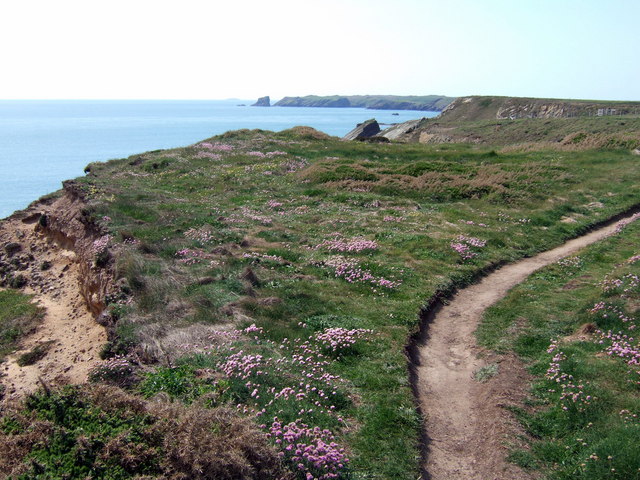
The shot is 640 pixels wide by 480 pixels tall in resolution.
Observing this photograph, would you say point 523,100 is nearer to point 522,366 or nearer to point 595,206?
point 595,206

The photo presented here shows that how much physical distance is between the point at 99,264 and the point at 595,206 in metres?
27.5

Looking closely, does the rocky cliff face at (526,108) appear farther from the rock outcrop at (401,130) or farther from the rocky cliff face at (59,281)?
the rocky cliff face at (59,281)

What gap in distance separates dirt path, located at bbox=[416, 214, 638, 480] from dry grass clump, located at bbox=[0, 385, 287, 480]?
378cm

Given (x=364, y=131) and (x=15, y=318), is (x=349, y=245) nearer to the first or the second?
(x=15, y=318)

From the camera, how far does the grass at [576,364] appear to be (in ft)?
27.8

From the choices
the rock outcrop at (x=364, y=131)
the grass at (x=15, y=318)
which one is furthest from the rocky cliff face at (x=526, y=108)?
the grass at (x=15, y=318)

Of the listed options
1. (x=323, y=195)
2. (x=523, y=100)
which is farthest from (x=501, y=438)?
(x=523, y=100)

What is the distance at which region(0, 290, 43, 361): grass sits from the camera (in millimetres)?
16391

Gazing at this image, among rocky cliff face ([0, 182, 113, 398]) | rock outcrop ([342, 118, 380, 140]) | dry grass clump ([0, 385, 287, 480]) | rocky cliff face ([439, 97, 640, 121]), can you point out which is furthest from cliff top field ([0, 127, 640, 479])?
rocky cliff face ([439, 97, 640, 121])

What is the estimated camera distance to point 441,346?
13523 mm

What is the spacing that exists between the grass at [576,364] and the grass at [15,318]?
52.4ft

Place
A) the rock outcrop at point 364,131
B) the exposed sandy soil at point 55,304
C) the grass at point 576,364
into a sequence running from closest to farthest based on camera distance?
1. the grass at point 576,364
2. the exposed sandy soil at point 55,304
3. the rock outcrop at point 364,131

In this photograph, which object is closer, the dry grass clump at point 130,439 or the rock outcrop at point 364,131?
the dry grass clump at point 130,439

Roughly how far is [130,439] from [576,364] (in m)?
9.95
